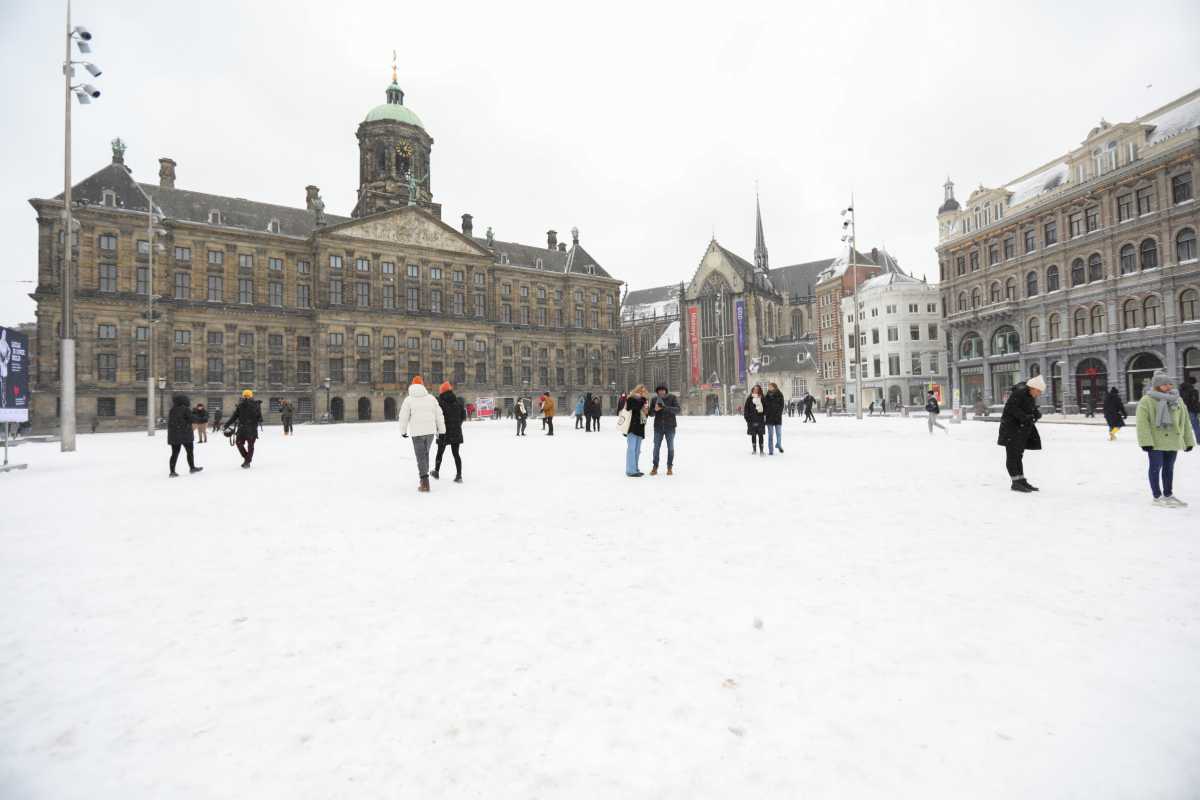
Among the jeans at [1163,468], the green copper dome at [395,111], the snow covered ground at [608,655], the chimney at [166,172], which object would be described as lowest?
the snow covered ground at [608,655]

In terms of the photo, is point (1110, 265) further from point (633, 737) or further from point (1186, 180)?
point (633, 737)

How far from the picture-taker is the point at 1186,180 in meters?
30.4

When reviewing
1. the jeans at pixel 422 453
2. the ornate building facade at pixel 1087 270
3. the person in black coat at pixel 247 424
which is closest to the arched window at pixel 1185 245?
the ornate building facade at pixel 1087 270

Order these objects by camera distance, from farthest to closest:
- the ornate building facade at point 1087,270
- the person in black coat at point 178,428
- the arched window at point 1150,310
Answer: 1. the arched window at point 1150,310
2. the ornate building facade at point 1087,270
3. the person in black coat at point 178,428

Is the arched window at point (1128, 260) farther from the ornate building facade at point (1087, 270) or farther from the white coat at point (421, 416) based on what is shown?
the white coat at point (421, 416)

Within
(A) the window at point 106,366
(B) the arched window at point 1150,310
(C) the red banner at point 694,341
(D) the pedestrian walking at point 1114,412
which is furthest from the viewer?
(C) the red banner at point 694,341

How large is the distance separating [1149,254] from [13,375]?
157 ft

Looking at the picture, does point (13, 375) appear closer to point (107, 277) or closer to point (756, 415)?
point (756, 415)

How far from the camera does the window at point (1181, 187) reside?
30219 millimetres

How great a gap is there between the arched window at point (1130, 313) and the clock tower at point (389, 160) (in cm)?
5773

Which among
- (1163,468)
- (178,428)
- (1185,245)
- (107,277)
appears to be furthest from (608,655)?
(107,277)

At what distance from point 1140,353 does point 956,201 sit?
22.5 metres

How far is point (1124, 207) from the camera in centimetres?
3375

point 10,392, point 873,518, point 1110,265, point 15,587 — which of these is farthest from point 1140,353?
point 10,392
